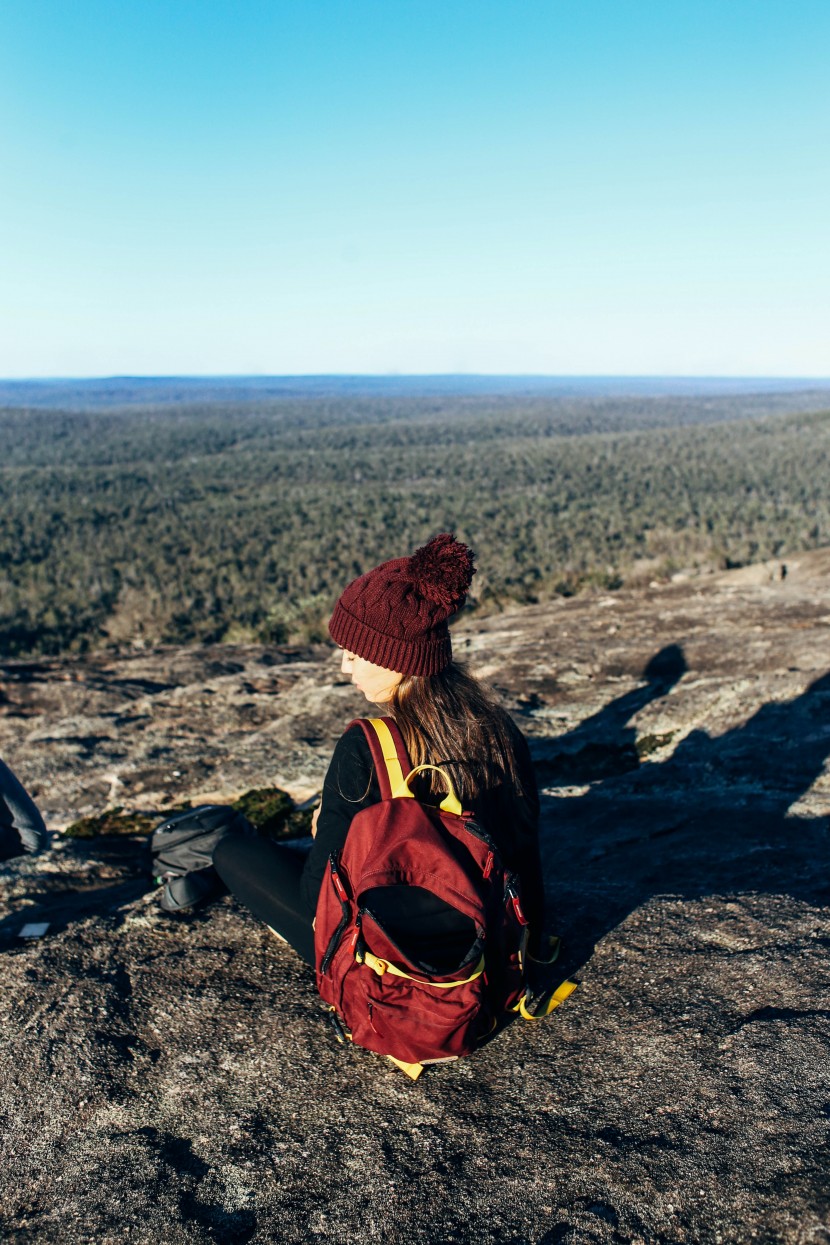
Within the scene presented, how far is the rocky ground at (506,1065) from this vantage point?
1.90m

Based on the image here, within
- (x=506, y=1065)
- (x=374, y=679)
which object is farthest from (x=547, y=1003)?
(x=374, y=679)

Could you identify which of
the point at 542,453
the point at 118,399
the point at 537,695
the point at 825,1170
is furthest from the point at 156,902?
the point at 118,399

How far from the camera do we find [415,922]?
2.20m

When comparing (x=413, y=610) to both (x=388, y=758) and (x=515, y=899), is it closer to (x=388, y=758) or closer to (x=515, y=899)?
(x=388, y=758)

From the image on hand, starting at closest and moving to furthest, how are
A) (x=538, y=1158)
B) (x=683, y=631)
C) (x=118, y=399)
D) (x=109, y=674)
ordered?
(x=538, y=1158), (x=683, y=631), (x=109, y=674), (x=118, y=399)

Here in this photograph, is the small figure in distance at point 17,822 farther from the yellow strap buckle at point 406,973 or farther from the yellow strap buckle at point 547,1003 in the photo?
the yellow strap buckle at point 547,1003

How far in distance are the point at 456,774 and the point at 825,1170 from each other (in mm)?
1169

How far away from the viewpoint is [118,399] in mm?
158500

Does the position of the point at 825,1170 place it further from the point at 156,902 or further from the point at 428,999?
the point at 156,902

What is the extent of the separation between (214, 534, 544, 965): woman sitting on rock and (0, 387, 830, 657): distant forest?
794 centimetres

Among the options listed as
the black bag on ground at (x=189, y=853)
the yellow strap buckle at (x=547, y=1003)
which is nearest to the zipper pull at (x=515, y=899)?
the yellow strap buckle at (x=547, y=1003)

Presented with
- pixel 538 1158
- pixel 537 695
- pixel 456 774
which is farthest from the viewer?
pixel 537 695

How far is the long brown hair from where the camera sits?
92.8 inches

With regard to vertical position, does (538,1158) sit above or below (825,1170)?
below
